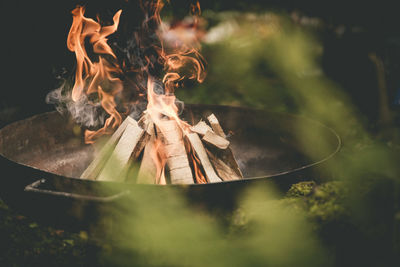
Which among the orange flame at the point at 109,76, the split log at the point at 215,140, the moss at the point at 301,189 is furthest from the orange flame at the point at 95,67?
the moss at the point at 301,189

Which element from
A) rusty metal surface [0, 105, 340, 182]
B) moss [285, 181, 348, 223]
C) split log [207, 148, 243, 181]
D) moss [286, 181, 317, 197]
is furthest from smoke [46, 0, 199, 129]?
moss [285, 181, 348, 223]

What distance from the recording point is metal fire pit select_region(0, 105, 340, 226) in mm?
1829

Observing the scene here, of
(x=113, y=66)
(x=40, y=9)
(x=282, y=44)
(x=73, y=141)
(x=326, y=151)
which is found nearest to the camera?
(x=282, y=44)

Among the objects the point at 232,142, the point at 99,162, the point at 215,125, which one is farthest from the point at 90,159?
the point at 232,142

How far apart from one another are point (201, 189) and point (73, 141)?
151 centimetres

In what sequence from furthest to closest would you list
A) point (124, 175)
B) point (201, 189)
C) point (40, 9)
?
point (40, 9) < point (124, 175) < point (201, 189)

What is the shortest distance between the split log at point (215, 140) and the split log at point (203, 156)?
0.05 metres

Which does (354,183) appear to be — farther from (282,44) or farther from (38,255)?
(38,255)

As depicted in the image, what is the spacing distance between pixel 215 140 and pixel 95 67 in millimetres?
1405

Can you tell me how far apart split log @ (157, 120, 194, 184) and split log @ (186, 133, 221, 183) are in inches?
2.7

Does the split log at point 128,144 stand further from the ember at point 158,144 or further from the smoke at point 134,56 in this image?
the smoke at point 134,56

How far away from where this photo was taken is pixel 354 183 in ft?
3.10

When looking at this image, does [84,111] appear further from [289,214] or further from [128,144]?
[289,214]

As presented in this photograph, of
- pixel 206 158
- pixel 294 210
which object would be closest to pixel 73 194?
pixel 206 158
